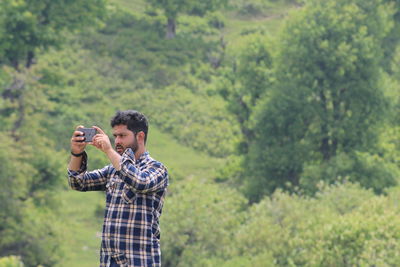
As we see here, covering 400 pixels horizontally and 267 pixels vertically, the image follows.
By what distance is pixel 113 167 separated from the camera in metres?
8.16

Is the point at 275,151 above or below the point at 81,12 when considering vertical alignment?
below

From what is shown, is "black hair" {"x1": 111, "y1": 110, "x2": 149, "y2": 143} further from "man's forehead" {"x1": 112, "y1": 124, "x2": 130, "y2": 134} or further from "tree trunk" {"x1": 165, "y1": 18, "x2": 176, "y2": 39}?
"tree trunk" {"x1": 165, "y1": 18, "x2": 176, "y2": 39}

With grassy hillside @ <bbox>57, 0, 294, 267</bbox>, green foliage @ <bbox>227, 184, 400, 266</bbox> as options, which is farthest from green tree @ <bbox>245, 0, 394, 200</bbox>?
green foliage @ <bbox>227, 184, 400, 266</bbox>

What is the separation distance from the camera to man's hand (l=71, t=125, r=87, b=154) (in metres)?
7.80

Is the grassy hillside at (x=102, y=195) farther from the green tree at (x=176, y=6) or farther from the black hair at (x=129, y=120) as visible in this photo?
the black hair at (x=129, y=120)

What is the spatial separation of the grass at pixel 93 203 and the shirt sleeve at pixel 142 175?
940 inches

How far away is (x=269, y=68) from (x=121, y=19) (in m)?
23.8

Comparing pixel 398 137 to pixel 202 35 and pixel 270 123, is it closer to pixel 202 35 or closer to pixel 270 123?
pixel 270 123

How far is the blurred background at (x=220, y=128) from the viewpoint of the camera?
32.0 m

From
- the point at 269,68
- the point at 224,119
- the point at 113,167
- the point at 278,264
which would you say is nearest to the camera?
the point at 113,167

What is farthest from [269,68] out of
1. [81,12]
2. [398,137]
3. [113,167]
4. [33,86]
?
[113,167]

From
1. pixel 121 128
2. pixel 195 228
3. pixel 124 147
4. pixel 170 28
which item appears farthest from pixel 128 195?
pixel 170 28

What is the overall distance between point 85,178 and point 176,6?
59339mm

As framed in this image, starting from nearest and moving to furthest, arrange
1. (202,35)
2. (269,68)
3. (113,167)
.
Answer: (113,167) < (269,68) < (202,35)
